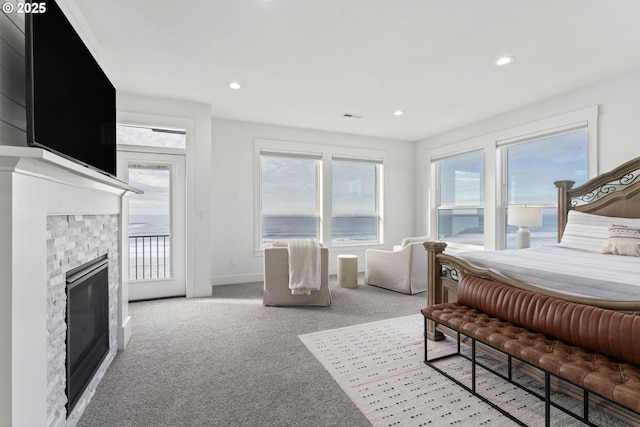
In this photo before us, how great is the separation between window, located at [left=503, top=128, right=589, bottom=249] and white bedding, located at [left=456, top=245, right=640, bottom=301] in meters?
1.44

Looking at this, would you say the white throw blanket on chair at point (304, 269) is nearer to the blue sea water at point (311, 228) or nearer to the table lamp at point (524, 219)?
the blue sea water at point (311, 228)

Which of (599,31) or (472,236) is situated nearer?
(599,31)

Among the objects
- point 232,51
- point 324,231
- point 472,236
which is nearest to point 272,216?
point 324,231

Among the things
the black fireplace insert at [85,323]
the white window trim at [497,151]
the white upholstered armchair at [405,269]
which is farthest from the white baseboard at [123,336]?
the white window trim at [497,151]

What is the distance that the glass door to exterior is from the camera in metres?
4.14

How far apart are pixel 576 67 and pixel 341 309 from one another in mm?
3613

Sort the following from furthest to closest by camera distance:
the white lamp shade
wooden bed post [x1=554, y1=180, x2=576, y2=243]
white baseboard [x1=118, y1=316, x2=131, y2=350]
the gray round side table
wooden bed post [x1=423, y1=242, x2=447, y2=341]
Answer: the gray round side table
the white lamp shade
wooden bed post [x1=554, y1=180, x2=576, y2=243]
wooden bed post [x1=423, y1=242, x2=447, y2=341]
white baseboard [x1=118, y1=316, x2=131, y2=350]

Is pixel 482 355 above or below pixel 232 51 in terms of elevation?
below

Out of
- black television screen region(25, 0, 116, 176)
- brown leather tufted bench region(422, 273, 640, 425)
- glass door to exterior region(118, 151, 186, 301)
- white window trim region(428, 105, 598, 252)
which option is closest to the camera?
black television screen region(25, 0, 116, 176)

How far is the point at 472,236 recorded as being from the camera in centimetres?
548

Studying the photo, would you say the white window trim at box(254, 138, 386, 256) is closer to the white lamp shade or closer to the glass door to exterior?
the glass door to exterior

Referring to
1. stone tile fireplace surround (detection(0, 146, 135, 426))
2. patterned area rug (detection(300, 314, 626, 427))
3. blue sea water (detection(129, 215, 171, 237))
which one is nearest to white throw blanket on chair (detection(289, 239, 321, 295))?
patterned area rug (detection(300, 314, 626, 427))

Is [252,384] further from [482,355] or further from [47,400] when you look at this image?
[482,355]

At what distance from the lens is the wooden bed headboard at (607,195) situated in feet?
10.4
